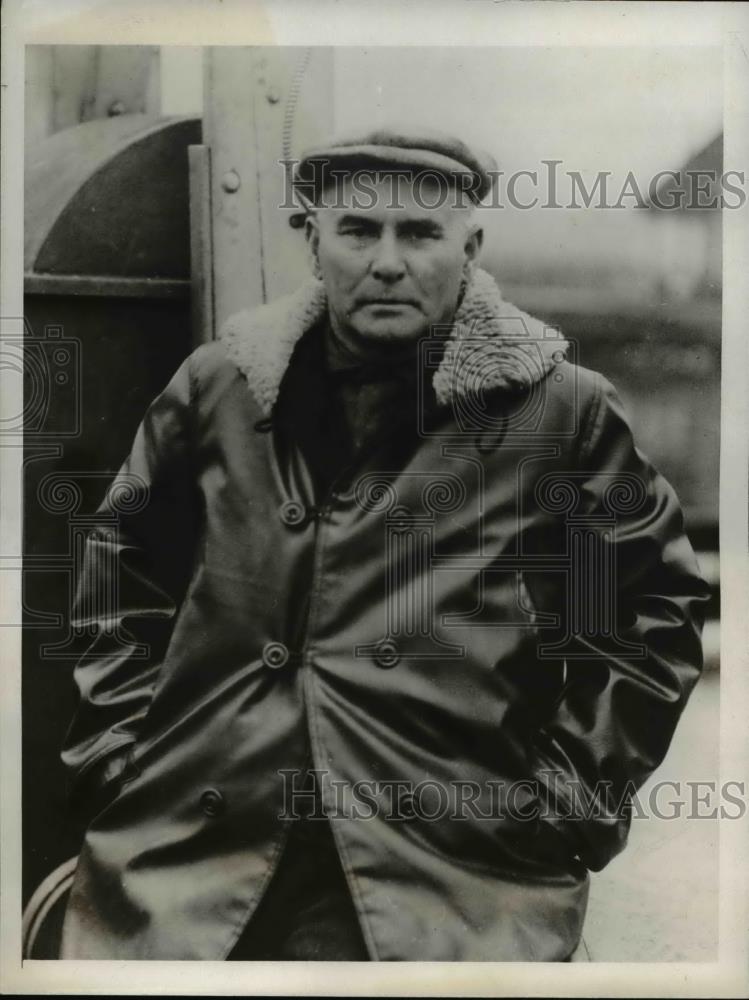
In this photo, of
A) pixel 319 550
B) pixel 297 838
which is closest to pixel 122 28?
pixel 319 550

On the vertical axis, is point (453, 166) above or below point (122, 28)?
below

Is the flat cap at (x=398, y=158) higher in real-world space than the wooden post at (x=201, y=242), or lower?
higher

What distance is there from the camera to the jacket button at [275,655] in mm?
1521

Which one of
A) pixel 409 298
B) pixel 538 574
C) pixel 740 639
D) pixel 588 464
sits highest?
pixel 409 298

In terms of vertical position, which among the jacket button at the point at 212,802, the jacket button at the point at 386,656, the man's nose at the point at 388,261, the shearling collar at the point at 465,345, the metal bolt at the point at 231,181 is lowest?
the jacket button at the point at 212,802

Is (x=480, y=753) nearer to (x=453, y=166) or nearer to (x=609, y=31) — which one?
(x=453, y=166)

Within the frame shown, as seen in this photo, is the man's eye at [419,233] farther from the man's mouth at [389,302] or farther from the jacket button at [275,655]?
the jacket button at [275,655]

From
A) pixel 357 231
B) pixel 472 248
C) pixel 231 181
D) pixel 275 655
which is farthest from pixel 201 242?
pixel 275 655

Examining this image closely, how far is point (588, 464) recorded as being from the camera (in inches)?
61.7

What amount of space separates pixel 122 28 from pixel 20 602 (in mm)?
872

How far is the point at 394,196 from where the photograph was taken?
1.54m

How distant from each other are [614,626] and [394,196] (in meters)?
0.69

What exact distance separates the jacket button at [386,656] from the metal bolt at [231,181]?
0.70 metres

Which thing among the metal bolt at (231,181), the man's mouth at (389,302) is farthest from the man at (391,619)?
the metal bolt at (231,181)
